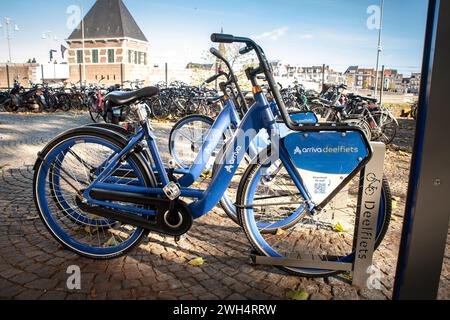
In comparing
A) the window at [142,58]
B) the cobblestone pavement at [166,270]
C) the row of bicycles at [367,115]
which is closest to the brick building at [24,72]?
the window at [142,58]

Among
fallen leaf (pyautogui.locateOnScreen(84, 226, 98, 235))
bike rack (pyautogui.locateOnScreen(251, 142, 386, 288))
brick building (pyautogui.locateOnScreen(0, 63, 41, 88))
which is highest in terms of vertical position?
brick building (pyautogui.locateOnScreen(0, 63, 41, 88))

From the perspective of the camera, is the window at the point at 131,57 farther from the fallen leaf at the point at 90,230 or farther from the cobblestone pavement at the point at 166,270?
the fallen leaf at the point at 90,230

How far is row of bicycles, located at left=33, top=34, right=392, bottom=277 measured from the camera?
2186 millimetres

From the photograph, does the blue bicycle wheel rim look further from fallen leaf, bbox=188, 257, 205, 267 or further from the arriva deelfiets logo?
the arriva deelfiets logo

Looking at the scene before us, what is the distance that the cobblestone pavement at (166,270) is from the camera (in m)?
2.17

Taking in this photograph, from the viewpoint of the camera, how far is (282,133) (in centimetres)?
234

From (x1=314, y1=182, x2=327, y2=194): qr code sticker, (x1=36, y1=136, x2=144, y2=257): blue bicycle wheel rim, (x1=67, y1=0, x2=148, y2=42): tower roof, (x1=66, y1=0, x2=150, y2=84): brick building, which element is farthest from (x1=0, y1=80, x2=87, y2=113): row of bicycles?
(x1=314, y1=182, x2=327, y2=194): qr code sticker

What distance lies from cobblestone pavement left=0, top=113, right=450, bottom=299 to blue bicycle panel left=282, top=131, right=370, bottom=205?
652 mm

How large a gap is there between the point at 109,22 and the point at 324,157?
2056 centimetres

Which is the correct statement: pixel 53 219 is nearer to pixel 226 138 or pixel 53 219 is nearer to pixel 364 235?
pixel 226 138

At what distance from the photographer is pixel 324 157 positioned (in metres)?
2.17

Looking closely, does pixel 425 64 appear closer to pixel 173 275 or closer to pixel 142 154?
pixel 142 154

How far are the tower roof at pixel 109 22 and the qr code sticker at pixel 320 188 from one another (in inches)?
388

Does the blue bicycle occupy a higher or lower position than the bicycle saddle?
lower
